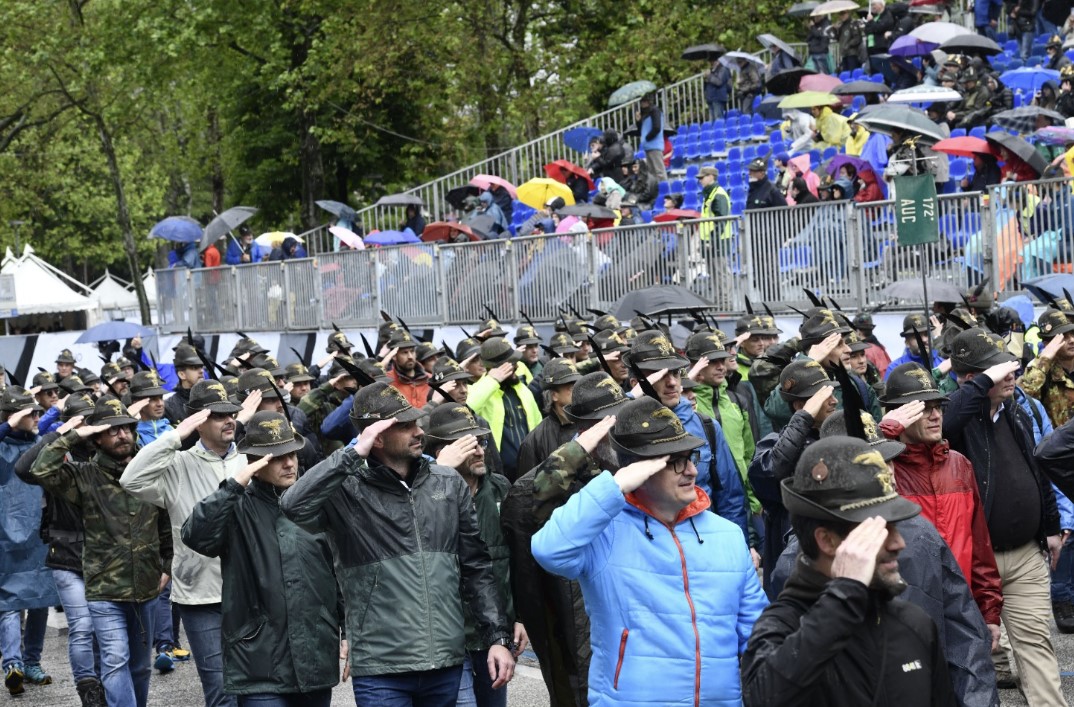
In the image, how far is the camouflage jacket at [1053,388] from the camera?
1005cm

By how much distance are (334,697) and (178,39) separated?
84.7 feet

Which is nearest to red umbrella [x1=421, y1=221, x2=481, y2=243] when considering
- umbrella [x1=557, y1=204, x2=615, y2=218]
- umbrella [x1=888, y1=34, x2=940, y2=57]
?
umbrella [x1=557, y1=204, x2=615, y2=218]

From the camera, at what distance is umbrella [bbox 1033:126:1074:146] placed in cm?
1877

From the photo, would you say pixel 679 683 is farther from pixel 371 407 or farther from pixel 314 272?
pixel 314 272

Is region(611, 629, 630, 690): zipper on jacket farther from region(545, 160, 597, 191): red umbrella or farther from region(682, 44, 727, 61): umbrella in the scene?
region(682, 44, 727, 61): umbrella

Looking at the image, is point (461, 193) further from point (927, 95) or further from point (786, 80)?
point (927, 95)

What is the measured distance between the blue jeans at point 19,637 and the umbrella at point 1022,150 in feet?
36.9

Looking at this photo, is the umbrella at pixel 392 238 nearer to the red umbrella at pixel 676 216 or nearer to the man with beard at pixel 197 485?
the red umbrella at pixel 676 216

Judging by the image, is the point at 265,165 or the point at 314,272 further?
the point at 265,165

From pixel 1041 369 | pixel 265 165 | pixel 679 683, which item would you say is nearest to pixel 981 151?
pixel 1041 369

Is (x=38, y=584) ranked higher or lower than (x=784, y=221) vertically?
lower

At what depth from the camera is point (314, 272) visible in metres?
25.2

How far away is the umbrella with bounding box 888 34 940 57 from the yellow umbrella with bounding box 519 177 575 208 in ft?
18.1

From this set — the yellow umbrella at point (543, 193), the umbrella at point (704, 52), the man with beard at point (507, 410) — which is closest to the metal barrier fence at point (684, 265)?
the yellow umbrella at point (543, 193)
